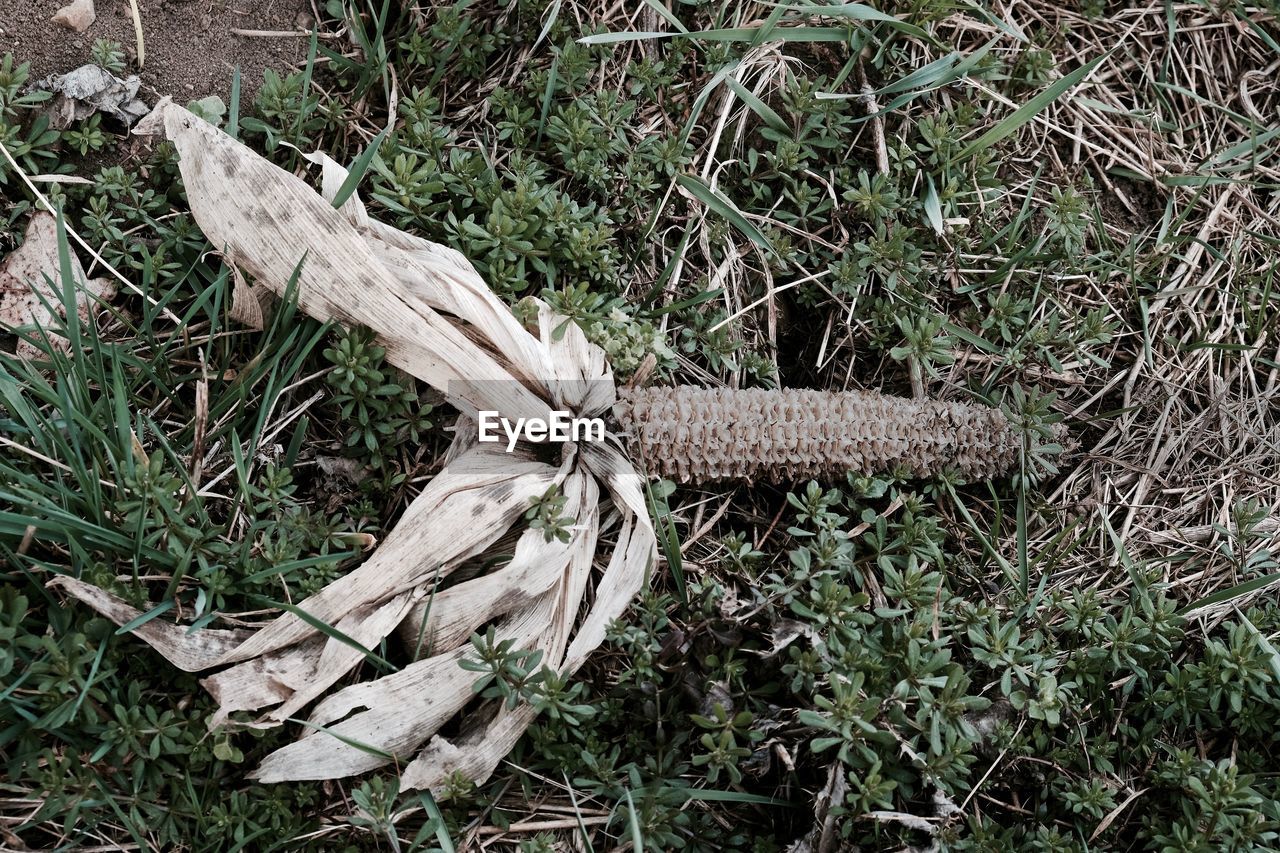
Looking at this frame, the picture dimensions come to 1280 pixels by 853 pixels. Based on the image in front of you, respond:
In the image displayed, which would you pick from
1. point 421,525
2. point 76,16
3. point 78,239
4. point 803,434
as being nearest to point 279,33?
point 76,16

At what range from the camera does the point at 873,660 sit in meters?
2.23

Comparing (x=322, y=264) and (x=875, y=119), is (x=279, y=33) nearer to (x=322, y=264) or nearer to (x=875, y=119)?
(x=322, y=264)

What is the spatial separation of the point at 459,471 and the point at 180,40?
1499 millimetres

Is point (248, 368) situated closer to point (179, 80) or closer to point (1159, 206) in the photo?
point (179, 80)

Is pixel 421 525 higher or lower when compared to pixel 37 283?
lower

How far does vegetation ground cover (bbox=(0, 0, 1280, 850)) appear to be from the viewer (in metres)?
2.16

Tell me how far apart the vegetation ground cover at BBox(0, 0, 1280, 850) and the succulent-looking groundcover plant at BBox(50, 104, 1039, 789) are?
8 cm

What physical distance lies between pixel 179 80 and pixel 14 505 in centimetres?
124

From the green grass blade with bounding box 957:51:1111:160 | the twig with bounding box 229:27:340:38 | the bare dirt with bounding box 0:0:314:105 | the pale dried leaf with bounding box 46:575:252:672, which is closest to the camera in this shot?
the pale dried leaf with bounding box 46:575:252:672

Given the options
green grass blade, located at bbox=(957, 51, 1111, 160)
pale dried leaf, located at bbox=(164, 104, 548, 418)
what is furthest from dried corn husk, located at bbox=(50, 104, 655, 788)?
green grass blade, located at bbox=(957, 51, 1111, 160)

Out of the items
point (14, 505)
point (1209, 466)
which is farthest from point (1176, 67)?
point (14, 505)
